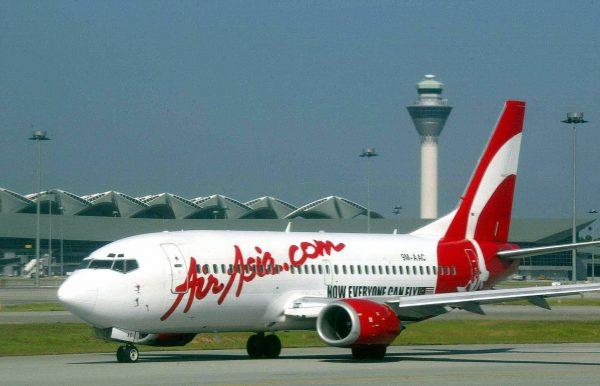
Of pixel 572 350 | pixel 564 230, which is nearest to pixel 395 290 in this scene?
pixel 572 350

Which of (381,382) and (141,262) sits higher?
(141,262)

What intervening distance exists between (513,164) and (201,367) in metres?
17.3

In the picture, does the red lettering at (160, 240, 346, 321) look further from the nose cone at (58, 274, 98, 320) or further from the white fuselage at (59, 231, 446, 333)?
the nose cone at (58, 274, 98, 320)

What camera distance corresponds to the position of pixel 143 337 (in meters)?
36.8

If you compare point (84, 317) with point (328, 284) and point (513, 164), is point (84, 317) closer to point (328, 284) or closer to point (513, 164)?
point (328, 284)

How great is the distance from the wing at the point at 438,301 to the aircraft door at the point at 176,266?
14.1 feet

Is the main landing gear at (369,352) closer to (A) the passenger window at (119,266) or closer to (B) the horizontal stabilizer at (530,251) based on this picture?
(B) the horizontal stabilizer at (530,251)

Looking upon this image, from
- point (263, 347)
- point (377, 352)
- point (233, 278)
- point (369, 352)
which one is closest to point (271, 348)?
point (263, 347)

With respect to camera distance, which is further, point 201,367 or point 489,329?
point 489,329

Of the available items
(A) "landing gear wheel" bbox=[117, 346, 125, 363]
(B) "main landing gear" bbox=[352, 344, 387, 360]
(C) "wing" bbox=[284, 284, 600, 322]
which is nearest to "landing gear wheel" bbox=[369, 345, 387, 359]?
(B) "main landing gear" bbox=[352, 344, 387, 360]

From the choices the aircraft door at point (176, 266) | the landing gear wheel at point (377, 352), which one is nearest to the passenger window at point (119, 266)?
the aircraft door at point (176, 266)

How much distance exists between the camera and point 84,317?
34.1 m

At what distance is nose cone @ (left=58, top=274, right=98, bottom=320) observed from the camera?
111 ft

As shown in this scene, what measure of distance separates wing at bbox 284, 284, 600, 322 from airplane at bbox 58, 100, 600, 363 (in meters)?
0.04
